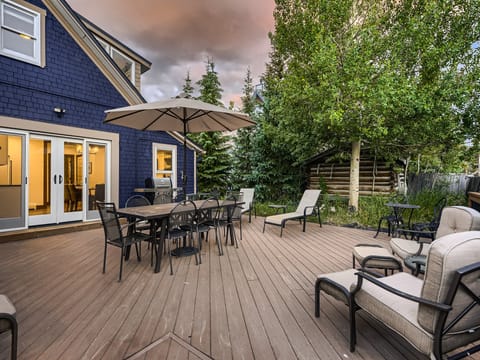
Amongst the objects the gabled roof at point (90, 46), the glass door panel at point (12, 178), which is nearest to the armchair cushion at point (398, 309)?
the glass door panel at point (12, 178)

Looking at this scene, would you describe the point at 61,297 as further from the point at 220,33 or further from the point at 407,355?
the point at 220,33

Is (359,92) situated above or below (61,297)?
above

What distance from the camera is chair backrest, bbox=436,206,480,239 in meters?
2.53

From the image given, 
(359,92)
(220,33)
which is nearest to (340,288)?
(359,92)

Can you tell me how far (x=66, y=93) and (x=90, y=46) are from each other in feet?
4.68

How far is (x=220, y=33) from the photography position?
28.9 feet

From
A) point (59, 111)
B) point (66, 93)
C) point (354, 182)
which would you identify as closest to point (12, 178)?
point (59, 111)

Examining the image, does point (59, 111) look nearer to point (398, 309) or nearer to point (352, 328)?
point (352, 328)

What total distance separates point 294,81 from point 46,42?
6.35 metres

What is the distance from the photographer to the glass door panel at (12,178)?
512 centimetres

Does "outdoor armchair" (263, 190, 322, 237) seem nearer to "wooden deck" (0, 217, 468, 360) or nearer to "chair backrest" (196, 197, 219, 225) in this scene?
"wooden deck" (0, 217, 468, 360)

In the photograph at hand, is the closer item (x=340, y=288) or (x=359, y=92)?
(x=340, y=288)

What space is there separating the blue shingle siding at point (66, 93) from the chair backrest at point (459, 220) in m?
7.10

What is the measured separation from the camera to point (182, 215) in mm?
3838
